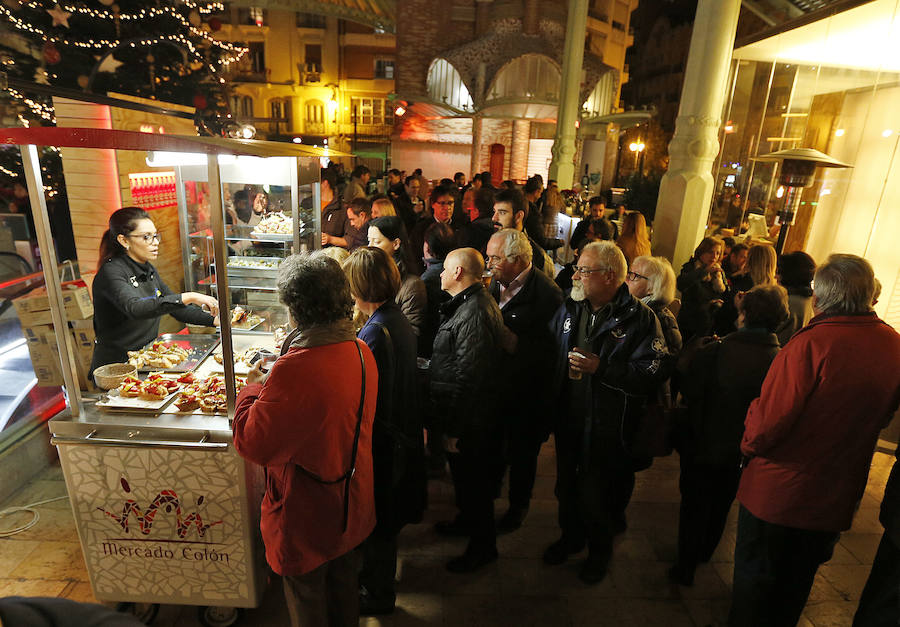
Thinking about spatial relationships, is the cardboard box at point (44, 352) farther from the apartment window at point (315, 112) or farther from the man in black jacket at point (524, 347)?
the apartment window at point (315, 112)

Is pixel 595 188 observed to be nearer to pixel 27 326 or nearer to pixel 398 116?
pixel 398 116

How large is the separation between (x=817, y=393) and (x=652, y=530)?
1929 millimetres

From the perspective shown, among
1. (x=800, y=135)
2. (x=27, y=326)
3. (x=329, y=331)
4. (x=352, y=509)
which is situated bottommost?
(x=352, y=509)

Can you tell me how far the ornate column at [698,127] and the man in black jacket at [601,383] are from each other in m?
3.61

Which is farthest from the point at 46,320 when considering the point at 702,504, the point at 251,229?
the point at 702,504

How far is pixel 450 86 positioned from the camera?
19094mm

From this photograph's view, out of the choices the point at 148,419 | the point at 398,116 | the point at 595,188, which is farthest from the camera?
the point at 595,188

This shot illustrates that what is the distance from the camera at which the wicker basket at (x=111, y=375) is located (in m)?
2.59

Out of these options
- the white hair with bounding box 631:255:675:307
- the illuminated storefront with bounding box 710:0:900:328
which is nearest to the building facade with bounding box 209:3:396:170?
the illuminated storefront with bounding box 710:0:900:328

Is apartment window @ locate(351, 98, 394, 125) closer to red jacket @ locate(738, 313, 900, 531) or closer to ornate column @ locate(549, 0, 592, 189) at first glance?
ornate column @ locate(549, 0, 592, 189)

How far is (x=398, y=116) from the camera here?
67.8 feet

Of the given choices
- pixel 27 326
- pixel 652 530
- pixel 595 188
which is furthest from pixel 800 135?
pixel 595 188

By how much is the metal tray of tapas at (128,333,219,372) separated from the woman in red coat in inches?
48.5

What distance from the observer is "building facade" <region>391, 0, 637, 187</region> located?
18188mm
